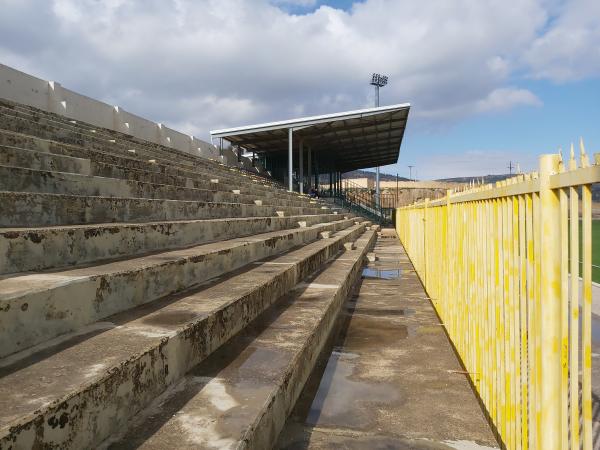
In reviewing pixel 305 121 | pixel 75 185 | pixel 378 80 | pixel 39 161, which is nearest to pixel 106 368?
pixel 75 185

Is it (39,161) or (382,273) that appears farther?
(382,273)

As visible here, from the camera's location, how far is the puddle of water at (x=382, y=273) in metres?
8.41

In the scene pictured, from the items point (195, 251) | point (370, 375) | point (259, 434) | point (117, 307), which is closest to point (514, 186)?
point (259, 434)

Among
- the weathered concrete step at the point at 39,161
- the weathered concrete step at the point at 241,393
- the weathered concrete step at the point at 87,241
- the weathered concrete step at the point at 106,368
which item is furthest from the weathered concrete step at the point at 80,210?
the weathered concrete step at the point at 241,393

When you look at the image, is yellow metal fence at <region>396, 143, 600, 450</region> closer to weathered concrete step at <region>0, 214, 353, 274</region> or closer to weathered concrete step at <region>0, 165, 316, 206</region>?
weathered concrete step at <region>0, 214, 353, 274</region>

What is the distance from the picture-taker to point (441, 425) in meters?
2.62

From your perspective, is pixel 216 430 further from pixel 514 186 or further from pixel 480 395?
pixel 480 395

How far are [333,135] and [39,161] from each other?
72.9 ft

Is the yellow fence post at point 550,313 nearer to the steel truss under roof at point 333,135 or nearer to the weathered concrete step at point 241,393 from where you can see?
the weathered concrete step at point 241,393

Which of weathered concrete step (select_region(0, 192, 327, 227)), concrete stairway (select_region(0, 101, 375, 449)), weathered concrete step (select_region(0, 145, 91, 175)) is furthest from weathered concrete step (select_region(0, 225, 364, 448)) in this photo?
weathered concrete step (select_region(0, 145, 91, 175))

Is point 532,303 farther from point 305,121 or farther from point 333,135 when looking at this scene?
point 333,135

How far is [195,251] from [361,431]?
2.15 metres

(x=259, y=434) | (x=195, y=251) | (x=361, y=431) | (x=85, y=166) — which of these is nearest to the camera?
(x=259, y=434)

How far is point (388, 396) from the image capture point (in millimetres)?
3012
